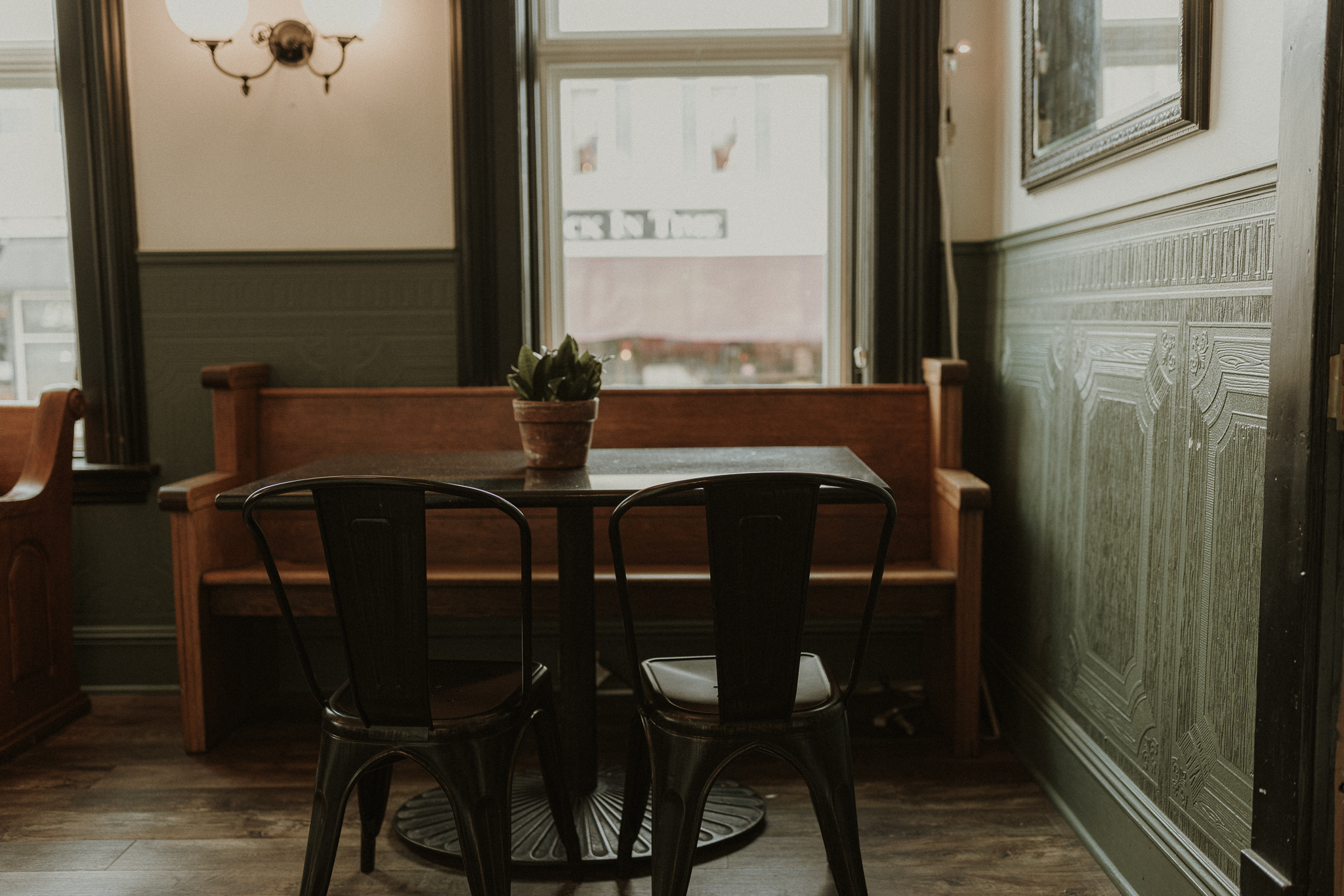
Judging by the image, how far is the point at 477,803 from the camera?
1.78 m

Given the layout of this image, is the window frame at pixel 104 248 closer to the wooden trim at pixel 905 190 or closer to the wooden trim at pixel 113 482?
the wooden trim at pixel 113 482

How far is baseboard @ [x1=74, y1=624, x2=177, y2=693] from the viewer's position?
3.45 metres

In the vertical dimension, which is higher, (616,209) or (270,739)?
(616,209)

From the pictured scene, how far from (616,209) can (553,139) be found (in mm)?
300

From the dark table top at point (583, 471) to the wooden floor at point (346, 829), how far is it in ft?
2.57

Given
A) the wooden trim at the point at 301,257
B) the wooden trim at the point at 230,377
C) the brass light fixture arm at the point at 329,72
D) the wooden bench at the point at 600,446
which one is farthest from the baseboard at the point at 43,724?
the brass light fixture arm at the point at 329,72

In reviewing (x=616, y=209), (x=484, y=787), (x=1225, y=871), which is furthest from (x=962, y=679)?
(x=616, y=209)

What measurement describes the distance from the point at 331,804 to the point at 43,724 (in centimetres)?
173

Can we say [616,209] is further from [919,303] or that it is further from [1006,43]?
[1006,43]

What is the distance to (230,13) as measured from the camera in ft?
10.3

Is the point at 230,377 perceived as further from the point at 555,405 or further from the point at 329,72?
the point at 555,405

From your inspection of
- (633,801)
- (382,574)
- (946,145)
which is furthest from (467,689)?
(946,145)

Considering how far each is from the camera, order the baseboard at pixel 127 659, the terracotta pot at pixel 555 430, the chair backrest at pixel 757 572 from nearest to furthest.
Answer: the chair backrest at pixel 757 572 < the terracotta pot at pixel 555 430 < the baseboard at pixel 127 659

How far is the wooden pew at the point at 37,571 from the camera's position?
2.92 metres
